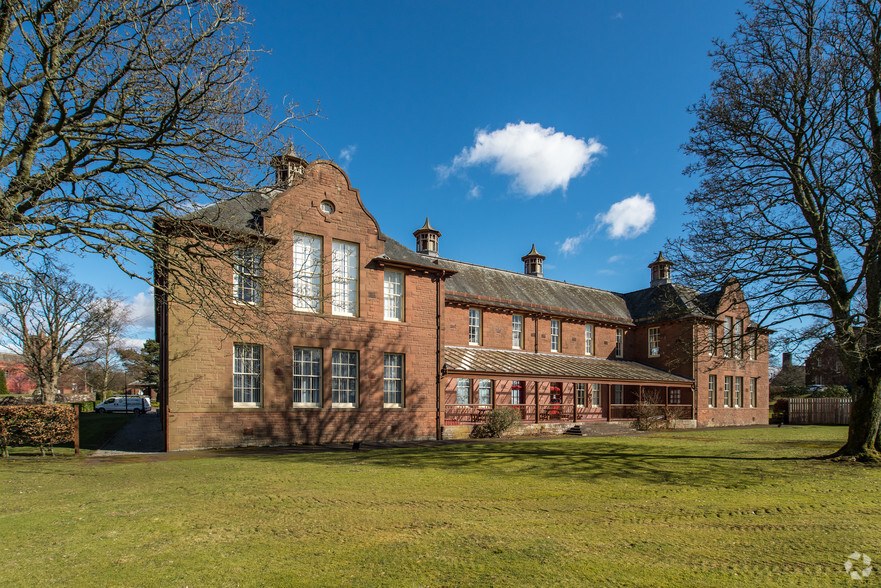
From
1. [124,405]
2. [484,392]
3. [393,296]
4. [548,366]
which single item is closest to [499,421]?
[484,392]

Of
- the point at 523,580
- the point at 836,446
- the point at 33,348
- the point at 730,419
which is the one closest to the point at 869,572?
the point at 523,580

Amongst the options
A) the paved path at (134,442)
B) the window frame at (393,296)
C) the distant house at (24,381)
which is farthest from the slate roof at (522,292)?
the distant house at (24,381)

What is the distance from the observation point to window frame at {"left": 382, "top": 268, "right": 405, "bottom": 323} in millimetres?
21125

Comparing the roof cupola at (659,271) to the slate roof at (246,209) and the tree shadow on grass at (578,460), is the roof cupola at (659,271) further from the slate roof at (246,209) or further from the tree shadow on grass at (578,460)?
the slate roof at (246,209)

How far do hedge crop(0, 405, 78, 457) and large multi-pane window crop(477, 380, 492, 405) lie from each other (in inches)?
671

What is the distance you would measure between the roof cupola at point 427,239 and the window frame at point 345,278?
11.9m

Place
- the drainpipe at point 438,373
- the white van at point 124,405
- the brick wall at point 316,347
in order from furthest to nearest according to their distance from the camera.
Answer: the white van at point 124,405 → the drainpipe at point 438,373 → the brick wall at point 316,347

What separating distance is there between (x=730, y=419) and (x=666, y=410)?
8296 mm

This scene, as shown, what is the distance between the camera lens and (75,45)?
8070 mm

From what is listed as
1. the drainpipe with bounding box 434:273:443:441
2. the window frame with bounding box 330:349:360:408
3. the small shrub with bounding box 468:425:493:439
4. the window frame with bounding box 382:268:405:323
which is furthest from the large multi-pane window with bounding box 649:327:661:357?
the window frame with bounding box 330:349:360:408

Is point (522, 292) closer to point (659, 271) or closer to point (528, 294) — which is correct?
point (528, 294)

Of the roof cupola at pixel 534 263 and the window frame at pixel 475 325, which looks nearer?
the window frame at pixel 475 325

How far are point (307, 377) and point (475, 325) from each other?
1099 cm

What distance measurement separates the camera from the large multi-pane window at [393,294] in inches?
835
